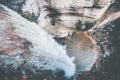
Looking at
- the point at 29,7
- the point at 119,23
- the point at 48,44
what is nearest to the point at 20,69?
the point at 48,44

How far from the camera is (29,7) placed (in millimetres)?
7016

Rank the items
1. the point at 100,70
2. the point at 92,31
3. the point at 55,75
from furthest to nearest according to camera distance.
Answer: the point at 92,31
the point at 100,70
the point at 55,75

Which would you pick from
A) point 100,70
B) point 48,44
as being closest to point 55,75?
point 48,44

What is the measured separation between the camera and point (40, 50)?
6035mm

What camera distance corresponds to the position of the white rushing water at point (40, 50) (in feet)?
19.5

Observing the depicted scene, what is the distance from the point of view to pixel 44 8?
297 inches

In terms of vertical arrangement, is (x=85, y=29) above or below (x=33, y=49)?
above

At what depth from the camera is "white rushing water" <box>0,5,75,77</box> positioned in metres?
5.94

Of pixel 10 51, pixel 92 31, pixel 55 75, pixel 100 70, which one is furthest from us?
pixel 92 31

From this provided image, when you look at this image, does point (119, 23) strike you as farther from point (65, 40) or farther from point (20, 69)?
point (20, 69)

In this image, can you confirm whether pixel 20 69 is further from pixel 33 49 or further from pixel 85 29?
pixel 85 29

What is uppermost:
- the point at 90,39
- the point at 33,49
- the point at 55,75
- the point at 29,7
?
the point at 29,7

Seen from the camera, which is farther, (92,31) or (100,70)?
(92,31)

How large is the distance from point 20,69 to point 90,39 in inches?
78.7
